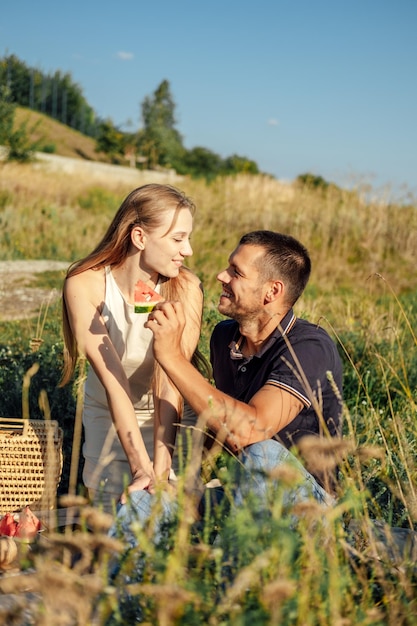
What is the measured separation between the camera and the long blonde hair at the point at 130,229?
138 inches

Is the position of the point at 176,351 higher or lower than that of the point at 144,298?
lower

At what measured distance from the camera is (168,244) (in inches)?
137

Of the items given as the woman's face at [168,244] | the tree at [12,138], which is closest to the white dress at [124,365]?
the woman's face at [168,244]

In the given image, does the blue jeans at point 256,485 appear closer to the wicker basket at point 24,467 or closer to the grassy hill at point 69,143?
the wicker basket at point 24,467

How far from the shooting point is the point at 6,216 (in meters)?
11.7

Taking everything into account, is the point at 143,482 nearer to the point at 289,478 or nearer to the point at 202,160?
the point at 289,478

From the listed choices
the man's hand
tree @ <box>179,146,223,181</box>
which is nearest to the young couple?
the man's hand

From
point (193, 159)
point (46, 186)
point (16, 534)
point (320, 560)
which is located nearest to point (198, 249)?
point (46, 186)

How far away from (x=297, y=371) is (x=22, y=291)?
5578 mm

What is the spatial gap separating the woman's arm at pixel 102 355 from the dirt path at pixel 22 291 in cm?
265

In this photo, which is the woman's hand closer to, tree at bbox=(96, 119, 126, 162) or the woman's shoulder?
the woman's shoulder

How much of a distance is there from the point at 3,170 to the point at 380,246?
345 inches

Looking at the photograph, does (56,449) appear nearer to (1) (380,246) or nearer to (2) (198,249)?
(2) (198,249)

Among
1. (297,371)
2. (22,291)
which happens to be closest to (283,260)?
(297,371)
